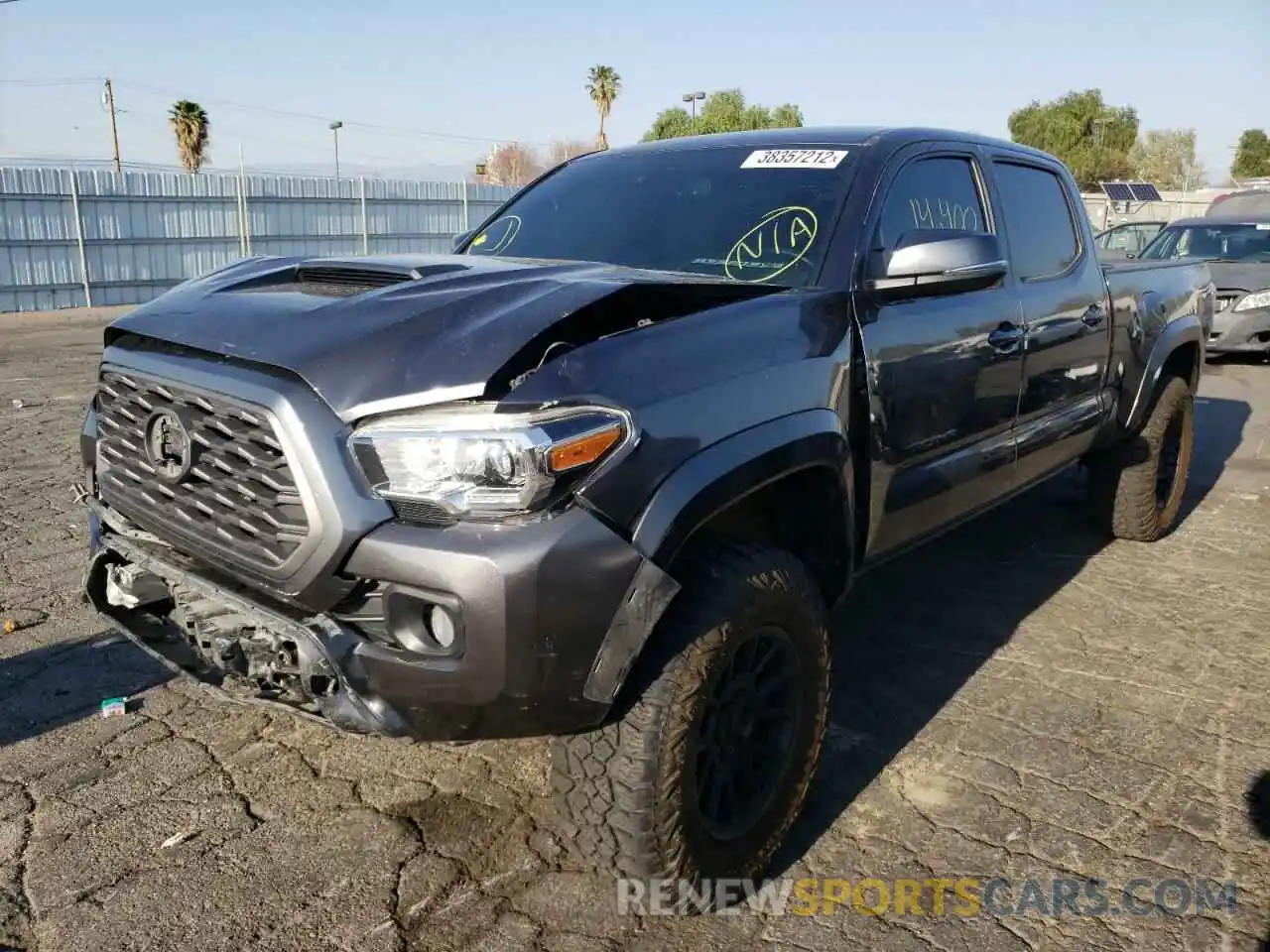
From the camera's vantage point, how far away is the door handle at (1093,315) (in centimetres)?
430

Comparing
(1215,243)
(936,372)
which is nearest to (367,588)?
(936,372)

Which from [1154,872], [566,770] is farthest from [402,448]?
[1154,872]

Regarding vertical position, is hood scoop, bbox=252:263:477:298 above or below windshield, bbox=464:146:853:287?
below

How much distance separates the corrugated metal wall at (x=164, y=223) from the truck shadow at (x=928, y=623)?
10866mm

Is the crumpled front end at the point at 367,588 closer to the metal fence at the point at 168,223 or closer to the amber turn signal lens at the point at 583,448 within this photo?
the amber turn signal lens at the point at 583,448

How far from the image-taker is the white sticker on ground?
3305mm

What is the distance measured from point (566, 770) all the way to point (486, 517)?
66cm

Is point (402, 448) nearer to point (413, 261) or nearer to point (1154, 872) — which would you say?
point (413, 261)

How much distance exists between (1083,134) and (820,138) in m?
54.4

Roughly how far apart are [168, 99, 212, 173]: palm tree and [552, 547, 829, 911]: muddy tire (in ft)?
119

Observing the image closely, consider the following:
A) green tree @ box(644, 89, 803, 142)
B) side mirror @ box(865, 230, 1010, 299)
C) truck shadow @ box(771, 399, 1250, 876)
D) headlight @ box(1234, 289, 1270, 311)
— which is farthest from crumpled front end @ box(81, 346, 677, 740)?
green tree @ box(644, 89, 803, 142)

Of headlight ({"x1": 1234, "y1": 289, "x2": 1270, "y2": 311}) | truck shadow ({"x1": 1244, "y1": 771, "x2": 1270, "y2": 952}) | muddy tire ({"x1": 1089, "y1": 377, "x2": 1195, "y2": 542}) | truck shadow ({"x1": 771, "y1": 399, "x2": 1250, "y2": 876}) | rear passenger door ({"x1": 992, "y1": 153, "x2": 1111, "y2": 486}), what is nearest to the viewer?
truck shadow ({"x1": 1244, "y1": 771, "x2": 1270, "y2": 952})

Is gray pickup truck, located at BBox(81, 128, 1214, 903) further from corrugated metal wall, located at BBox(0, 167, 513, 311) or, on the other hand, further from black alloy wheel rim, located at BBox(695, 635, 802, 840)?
corrugated metal wall, located at BBox(0, 167, 513, 311)

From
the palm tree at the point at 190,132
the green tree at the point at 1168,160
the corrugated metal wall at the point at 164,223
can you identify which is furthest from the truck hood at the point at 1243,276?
the green tree at the point at 1168,160
